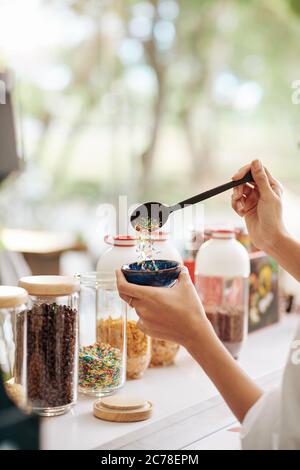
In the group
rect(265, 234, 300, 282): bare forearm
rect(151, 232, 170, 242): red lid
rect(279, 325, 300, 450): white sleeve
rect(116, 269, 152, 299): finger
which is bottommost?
rect(279, 325, 300, 450): white sleeve

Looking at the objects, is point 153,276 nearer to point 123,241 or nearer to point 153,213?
point 153,213

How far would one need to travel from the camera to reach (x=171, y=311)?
1078 mm

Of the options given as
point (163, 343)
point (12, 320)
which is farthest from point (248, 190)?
point (12, 320)

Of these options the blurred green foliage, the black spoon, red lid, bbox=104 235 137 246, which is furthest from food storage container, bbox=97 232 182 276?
the blurred green foliage

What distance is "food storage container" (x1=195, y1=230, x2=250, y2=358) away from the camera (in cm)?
162

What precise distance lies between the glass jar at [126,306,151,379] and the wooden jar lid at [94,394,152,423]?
7.4 inches

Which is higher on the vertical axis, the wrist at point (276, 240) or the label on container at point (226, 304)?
the wrist at point (276, 240)

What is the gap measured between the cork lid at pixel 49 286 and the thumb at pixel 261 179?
493mm

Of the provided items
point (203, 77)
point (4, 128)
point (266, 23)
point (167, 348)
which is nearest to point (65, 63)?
point (203, 77)

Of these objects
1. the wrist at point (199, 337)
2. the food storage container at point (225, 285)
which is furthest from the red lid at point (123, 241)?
the wrist at point (199, 337)

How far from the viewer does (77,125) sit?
18.1 ft

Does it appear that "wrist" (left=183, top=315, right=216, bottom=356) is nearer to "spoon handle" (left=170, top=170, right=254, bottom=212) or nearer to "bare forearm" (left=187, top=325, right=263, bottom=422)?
"bare forearm" (left=187, top=325, right=263, bottom=422)

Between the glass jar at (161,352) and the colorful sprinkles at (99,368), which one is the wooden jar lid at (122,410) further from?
the glass jar at (161,352)

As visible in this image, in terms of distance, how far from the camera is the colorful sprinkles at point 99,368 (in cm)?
134
